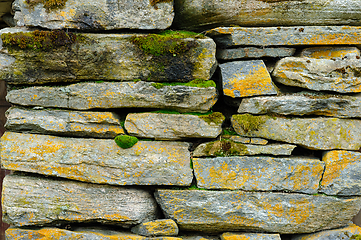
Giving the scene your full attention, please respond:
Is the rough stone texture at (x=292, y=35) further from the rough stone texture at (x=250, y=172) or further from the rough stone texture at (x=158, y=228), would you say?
the rough stone texture at (x=158, y=228)

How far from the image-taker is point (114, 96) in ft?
11.0

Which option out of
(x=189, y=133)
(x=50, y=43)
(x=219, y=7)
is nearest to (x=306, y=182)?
(x=189, y=133)

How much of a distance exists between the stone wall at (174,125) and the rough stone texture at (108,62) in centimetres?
1

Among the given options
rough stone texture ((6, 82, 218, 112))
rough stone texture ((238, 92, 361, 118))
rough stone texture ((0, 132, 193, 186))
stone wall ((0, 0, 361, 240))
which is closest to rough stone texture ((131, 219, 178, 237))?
stone wall ((0, 0, 361, 240))

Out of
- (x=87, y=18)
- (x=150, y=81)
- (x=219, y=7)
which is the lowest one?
(x=150, y=81)

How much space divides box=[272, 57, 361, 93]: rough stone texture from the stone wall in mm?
13

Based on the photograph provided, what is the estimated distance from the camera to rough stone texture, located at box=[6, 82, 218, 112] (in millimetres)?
3359

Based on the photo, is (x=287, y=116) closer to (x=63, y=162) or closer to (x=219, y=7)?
(x=219, y=7)

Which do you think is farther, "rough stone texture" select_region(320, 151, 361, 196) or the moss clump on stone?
"rough stone texture" select_region(320, 151, 361, 196)

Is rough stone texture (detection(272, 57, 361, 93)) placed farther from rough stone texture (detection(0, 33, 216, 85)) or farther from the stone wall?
rough stone texture (detection(0, 33, 216, 85))

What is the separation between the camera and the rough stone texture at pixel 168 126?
3396 mm

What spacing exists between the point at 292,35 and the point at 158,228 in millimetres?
2993

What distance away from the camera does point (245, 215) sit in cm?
342

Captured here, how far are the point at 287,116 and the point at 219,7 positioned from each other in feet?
5.43
